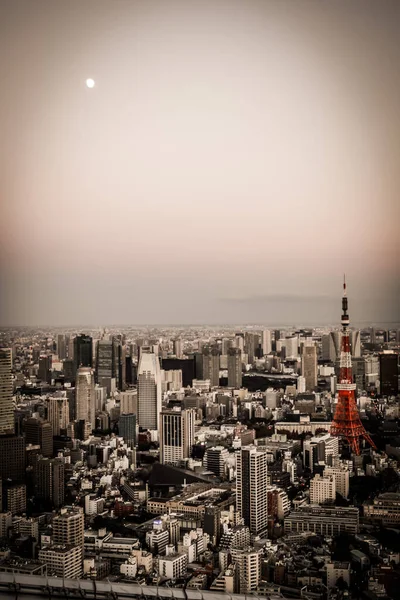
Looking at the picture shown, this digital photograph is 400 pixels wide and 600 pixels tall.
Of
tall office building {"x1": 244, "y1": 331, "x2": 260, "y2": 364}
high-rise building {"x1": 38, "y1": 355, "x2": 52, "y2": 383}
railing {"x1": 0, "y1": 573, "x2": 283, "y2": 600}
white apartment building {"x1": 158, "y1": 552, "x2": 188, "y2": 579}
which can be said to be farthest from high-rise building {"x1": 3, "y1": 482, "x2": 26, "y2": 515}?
tall office building {"x1": 244, "y1": 331, "x2": 260, "y2": 364}

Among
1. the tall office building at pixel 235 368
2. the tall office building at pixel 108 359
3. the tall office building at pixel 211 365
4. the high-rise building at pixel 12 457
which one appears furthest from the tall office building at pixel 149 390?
the high-rise building at pixel 12 457

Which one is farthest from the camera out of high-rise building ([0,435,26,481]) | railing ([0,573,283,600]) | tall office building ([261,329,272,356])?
high-rise building ([0,435,26,481])

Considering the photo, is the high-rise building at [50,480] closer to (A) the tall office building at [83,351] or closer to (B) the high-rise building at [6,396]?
(B) the high-rise building at [6,396]

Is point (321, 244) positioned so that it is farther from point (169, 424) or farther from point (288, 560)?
point (288, 560)

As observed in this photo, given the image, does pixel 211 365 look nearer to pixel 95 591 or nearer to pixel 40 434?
pixel 40 434

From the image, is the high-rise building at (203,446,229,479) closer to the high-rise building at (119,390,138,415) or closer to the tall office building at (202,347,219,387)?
the tall office building at (202,347,219,387)

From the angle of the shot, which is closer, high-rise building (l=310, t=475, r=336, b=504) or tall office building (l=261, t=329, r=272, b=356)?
high-rise building (l=310, t=475, r=336, b=504)

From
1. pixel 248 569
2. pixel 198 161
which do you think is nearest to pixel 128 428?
pixel 248 569
